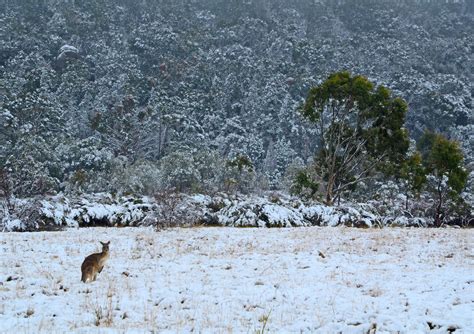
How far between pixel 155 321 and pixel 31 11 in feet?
375

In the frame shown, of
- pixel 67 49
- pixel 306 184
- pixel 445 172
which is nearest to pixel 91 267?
pixel 306 184

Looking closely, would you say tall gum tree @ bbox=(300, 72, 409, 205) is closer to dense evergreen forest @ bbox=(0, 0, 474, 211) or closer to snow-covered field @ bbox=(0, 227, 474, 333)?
snow-covered field @ bbox=(0, 227, 474, 333)

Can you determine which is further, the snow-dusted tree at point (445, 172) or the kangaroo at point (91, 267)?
the snow-dusted tree at point (445, 172)

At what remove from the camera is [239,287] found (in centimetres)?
713

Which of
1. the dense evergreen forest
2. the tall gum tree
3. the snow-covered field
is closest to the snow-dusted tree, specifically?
the tall gum tree

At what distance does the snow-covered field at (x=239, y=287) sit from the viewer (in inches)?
216

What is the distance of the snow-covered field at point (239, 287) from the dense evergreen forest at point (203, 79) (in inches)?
1380

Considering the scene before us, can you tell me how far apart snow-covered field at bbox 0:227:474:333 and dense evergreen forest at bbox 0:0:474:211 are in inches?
1380

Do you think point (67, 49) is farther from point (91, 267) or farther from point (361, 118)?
point (91, 267)

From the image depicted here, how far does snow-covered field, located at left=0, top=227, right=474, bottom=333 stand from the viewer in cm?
548

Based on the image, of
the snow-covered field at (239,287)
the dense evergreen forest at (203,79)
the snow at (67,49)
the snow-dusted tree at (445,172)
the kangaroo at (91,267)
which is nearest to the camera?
the snow-covered field at (239,287)

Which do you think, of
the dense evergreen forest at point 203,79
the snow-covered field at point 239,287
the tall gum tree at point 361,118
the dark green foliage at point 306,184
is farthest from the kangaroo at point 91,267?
the dense evergreen forest at point 203,79

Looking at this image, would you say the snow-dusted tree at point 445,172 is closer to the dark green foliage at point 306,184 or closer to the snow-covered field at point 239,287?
the dark green foliage at point 306,184

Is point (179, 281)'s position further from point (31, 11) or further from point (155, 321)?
point (31, 11)
